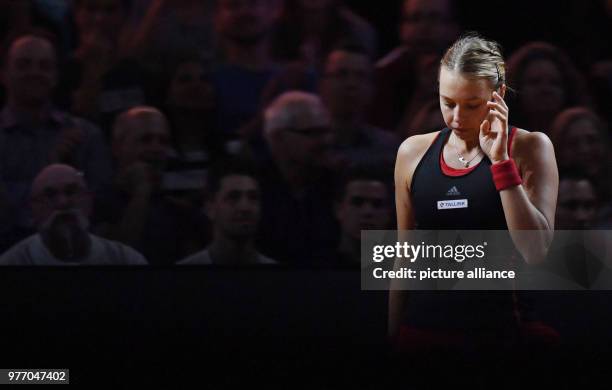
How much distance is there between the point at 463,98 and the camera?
2047 millimetres

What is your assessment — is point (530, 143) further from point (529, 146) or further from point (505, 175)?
point (505, 175)

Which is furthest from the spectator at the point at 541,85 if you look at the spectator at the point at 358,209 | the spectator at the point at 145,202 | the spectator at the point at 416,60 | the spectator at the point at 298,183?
the spectator at the point at 145,202

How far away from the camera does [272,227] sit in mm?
3707

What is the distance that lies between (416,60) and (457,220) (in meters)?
2.02

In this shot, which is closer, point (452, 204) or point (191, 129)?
point (452, 204)

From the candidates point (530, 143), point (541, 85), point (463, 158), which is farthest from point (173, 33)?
Result: point (530, 143)

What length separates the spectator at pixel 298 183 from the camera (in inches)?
146

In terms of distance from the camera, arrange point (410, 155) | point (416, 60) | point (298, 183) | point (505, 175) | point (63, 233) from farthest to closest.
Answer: point (416, 60) → point (298, 183) → point (63, 233) → point (410, 155) → point (505, 175)

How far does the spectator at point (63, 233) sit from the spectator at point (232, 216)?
10.7 inches

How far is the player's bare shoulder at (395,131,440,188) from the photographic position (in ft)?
7.34

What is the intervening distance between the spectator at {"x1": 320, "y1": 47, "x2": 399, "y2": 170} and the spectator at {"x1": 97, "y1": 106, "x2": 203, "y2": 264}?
62 cm

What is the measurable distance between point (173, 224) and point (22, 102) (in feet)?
2.44

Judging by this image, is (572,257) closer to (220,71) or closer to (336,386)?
(336,386)

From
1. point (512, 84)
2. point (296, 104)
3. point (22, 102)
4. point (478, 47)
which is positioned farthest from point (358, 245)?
point (478, 47)
